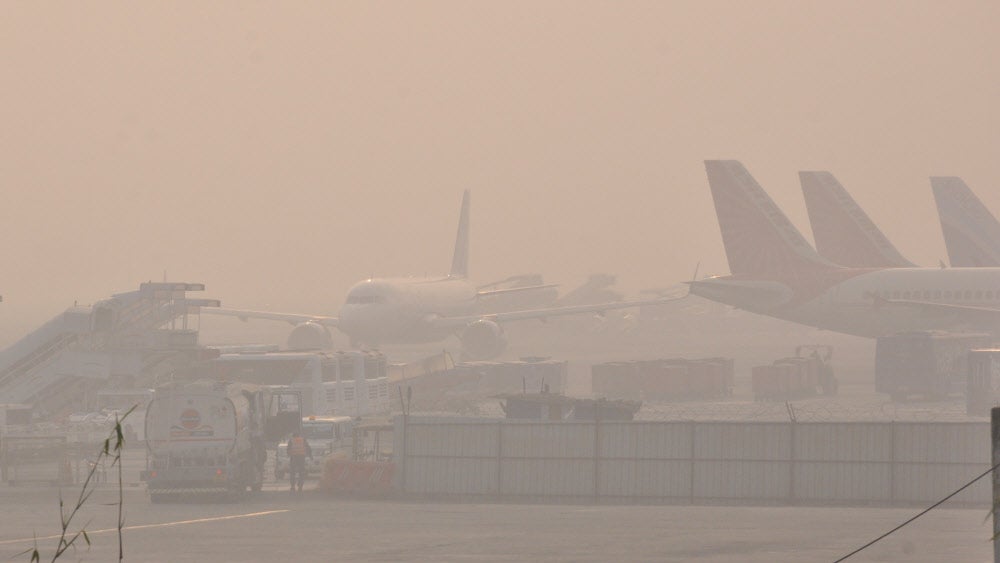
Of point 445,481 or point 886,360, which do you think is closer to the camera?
point 445,481

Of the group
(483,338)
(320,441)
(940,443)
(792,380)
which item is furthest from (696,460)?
(483,338)

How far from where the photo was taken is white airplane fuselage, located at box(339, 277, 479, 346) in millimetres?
95938

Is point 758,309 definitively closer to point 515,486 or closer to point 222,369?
point 222,369

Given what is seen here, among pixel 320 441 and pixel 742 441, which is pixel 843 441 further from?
pixel 320 441

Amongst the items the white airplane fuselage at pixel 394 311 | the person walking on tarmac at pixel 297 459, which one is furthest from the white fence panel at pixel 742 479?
the white airplane fuselage at pixel 394 311

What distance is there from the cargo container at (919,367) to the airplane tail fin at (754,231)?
681 inches

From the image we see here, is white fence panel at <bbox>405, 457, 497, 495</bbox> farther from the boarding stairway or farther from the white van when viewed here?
the boarding stairway

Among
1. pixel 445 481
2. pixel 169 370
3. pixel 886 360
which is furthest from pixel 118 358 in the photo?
pixel 886 360

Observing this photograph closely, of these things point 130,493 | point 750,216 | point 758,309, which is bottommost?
point 130,493

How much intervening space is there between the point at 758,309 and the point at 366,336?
973 inches

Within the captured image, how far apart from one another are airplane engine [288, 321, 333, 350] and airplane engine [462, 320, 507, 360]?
9617 millimetres

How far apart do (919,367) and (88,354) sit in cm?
3834

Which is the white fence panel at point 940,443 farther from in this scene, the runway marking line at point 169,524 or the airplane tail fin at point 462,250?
the airplane tail fin at point 462,250

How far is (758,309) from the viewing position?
9219cm
